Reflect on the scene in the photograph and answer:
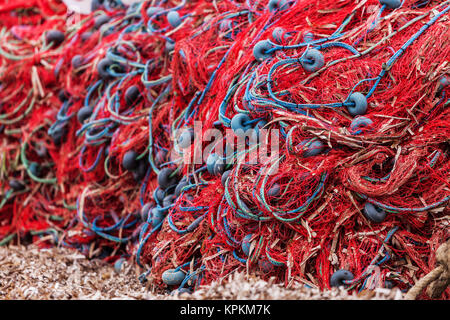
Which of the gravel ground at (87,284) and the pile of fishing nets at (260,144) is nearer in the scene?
the gravel ground at (87,284)

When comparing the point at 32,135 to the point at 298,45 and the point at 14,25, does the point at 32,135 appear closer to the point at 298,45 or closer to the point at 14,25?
the point at 14,25

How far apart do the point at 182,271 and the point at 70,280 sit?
627mm

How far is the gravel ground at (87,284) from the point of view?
2.19 metres

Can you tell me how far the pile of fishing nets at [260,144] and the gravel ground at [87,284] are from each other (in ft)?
0.45

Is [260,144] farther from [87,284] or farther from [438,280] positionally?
[87,284]

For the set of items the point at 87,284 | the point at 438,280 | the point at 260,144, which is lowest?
the point at 87,284

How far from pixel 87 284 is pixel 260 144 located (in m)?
1.12


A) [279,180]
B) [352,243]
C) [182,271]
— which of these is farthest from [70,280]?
[352,243]

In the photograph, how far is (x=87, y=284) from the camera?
10.1 ft

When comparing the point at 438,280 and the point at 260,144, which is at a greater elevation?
the point at 260,144

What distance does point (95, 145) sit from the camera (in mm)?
3711

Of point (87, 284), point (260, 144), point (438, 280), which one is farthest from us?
point (87, 284)

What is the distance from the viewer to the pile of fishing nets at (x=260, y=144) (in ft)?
8.20

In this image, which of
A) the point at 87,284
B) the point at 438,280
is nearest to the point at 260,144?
the point at 438,280
